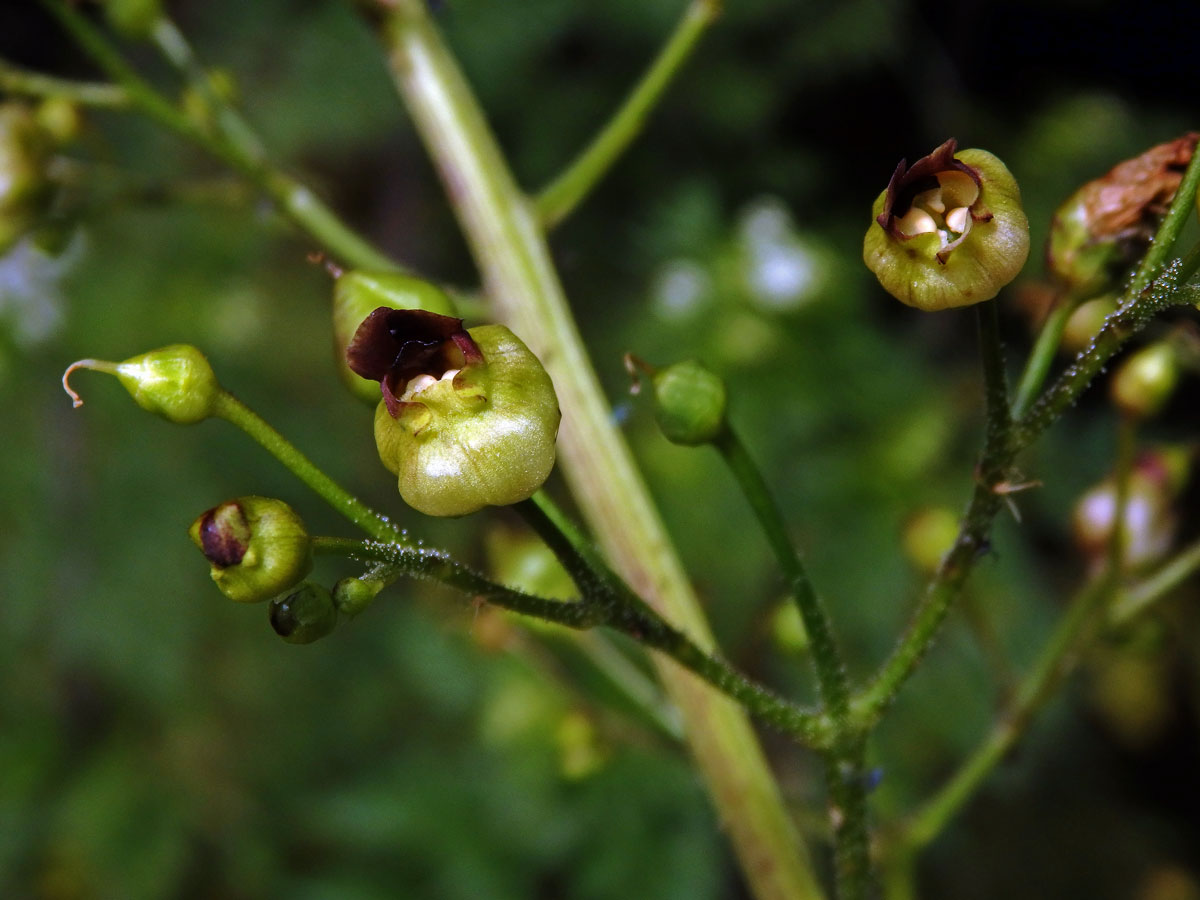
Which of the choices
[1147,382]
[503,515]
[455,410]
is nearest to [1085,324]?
[1147,382]

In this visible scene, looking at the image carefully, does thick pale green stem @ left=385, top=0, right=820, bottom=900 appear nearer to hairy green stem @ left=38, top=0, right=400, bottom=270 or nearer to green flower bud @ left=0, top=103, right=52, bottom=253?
hairy green stem @ left=38, top=0, right=400, bottom=270

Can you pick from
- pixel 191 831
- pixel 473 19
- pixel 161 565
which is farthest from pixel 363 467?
pixel 473 19

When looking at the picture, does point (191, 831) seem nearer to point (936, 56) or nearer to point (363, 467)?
point (363, 467)

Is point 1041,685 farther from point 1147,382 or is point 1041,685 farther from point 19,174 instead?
point 19,174

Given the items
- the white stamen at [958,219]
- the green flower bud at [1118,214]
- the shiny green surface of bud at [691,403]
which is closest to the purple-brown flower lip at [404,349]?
the shiny green surface of bud at [691,403]

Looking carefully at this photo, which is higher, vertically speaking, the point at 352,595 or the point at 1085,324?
the point at 352,595
